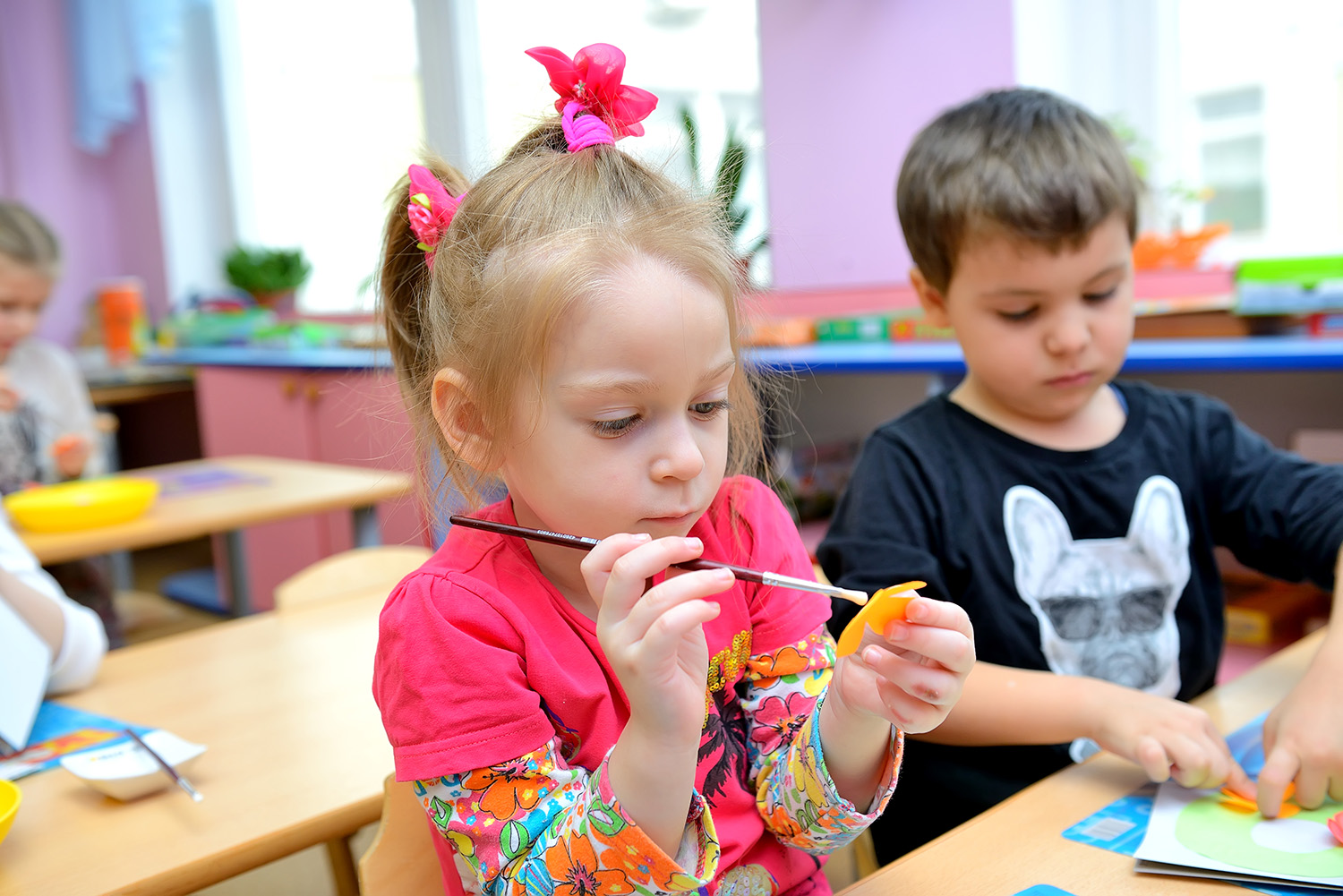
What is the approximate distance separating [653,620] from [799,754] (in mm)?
239

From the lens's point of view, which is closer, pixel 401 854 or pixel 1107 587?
pixel 401 854

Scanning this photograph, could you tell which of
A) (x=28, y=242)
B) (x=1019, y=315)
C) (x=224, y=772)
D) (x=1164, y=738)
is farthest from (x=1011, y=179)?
(x=28, y=242)

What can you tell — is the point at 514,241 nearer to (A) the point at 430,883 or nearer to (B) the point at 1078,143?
(A) the point at 430,883

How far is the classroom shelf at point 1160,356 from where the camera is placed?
1.40 m

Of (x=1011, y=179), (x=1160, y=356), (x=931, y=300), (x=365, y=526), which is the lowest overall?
(x=365, y=526)

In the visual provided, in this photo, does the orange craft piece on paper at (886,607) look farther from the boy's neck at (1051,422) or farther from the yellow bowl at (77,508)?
the yellow bowl at (77,508)

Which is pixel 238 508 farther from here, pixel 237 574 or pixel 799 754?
pixel 799 754

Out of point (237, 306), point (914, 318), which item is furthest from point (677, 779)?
point (237, 306)

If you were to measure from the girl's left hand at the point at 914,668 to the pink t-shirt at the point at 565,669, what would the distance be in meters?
0.07

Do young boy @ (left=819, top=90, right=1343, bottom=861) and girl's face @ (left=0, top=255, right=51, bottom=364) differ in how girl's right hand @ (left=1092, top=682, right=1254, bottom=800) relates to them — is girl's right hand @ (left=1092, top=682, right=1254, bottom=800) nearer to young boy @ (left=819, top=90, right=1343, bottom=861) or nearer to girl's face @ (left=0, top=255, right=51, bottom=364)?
young boy @ (left=819, top=90, right=1343, bottom=861)

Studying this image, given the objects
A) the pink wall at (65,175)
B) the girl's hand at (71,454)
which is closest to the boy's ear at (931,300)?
the girl's hand at (71,454)

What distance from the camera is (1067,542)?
3.41ft

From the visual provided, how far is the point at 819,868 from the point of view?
2.73 feet

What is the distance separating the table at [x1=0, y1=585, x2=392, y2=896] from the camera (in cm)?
80
